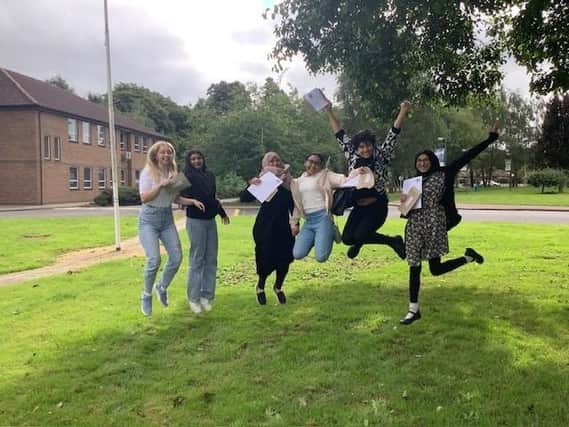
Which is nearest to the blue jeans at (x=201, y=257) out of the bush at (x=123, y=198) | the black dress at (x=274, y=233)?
the black dress at (x=274, y=233)

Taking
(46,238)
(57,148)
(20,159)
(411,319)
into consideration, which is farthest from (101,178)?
(411,319)

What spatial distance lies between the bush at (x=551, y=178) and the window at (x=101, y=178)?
41.2m

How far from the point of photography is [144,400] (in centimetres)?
526

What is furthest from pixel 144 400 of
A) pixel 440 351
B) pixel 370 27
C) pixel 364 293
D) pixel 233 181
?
pixel 233 181

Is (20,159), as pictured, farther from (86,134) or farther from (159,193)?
(159,193)

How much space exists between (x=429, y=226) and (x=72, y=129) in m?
47.8

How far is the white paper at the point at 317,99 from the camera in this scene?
7816 millimetres

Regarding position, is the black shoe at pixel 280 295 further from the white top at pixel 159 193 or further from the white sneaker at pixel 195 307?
the white top at pixel 159 193

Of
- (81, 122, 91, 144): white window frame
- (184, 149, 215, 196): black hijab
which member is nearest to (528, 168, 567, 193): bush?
(81, 122, 91, 144): white window frame

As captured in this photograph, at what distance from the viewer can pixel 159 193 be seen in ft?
23.4

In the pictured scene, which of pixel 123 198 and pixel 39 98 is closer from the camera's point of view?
A: pixel 123 198

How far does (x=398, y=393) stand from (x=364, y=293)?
14.2 ft

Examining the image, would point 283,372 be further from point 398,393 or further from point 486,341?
point 486,341

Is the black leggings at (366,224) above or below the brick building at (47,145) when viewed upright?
below
